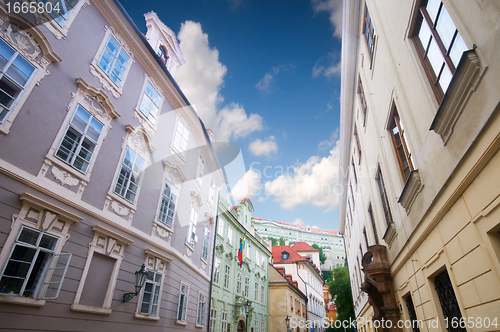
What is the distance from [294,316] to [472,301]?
119 feet

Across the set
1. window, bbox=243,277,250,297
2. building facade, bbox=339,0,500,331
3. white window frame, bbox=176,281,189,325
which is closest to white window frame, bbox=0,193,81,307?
white window frame, bbox=176,281,189,325

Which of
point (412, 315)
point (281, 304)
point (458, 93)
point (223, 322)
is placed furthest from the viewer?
point (281, 304)

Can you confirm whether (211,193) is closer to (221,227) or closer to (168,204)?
(221,227)

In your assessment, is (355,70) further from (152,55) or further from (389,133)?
(152,55)

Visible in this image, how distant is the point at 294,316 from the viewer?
36.2 metres

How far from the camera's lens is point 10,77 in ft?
21.0

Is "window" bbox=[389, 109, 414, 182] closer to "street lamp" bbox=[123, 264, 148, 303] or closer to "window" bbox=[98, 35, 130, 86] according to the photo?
"street lamp" bbox=[123, 264, 148, 303]

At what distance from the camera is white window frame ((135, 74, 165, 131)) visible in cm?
1103

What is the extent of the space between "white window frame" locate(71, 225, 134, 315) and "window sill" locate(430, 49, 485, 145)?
846 centimetres

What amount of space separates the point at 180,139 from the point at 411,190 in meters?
10.8

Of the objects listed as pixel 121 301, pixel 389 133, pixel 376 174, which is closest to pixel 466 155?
pixel 389 133

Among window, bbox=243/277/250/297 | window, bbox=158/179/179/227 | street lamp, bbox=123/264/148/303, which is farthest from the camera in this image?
window, bbox=243/277/250/297

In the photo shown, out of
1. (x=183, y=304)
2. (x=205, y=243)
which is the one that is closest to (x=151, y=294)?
(x=183, y=304)

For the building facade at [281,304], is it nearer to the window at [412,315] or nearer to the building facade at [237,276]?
the building facade at [237,276]
